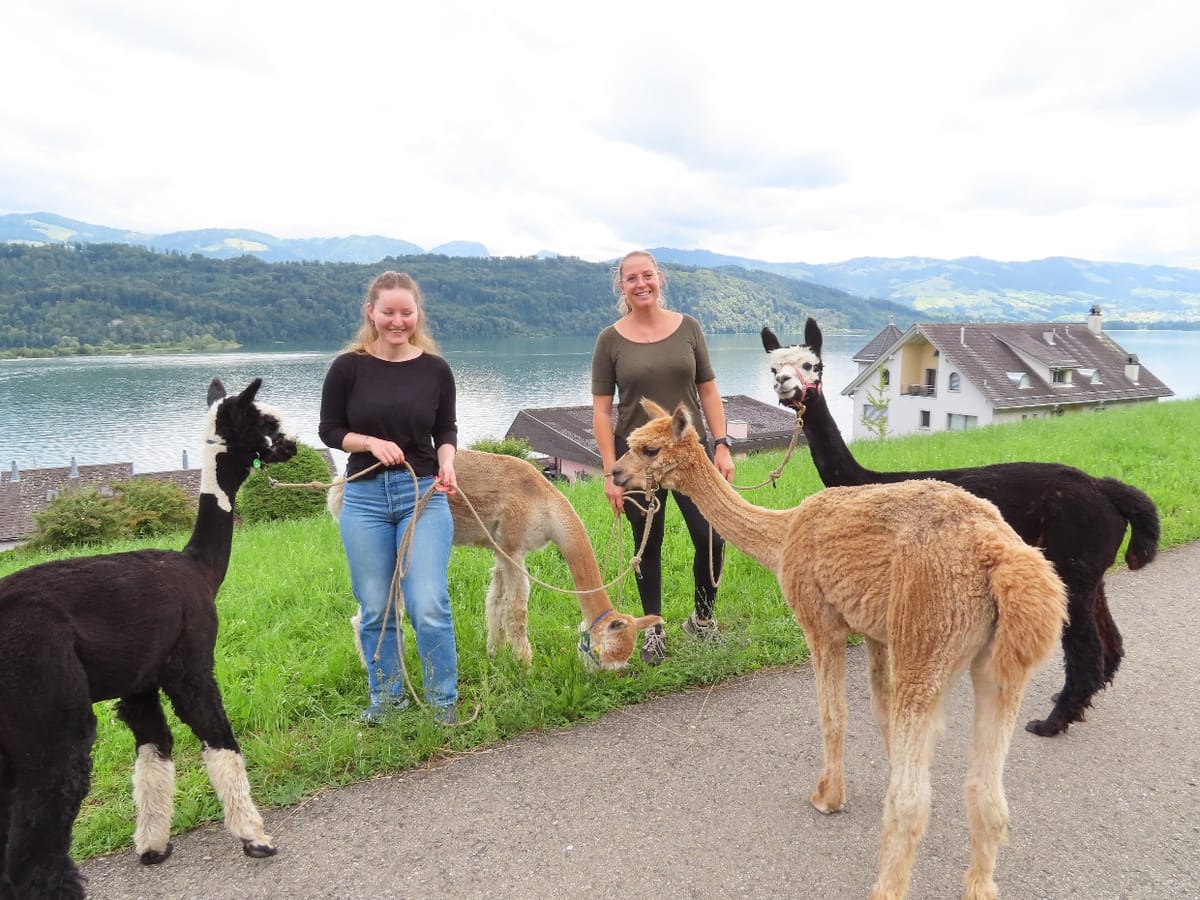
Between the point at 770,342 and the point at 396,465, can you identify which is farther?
the point at 770,342

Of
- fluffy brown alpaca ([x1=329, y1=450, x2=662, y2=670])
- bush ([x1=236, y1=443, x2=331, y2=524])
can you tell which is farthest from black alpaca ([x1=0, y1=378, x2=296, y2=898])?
bush ([x1=236, y1=443, x2=331, y2=524])

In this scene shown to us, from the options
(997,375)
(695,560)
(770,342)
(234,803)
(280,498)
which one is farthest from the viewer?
(997,375)

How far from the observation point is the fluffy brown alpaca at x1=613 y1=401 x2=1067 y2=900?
233 centimetres

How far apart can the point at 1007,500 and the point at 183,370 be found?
95826 mm

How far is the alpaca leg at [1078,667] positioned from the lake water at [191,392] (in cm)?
2692

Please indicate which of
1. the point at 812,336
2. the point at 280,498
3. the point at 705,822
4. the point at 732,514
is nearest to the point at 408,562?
the point at 732,514

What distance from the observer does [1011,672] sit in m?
2.35

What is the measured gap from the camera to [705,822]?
10.00ft

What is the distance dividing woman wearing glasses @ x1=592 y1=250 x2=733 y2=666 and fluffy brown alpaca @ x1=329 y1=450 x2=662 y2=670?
1.46ft

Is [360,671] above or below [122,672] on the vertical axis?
below

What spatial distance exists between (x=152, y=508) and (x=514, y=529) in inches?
659

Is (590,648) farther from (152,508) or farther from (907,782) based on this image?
(152,508)

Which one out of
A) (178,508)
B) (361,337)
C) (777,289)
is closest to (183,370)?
(178,508)

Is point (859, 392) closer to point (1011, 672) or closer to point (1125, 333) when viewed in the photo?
point (1011, 672)
